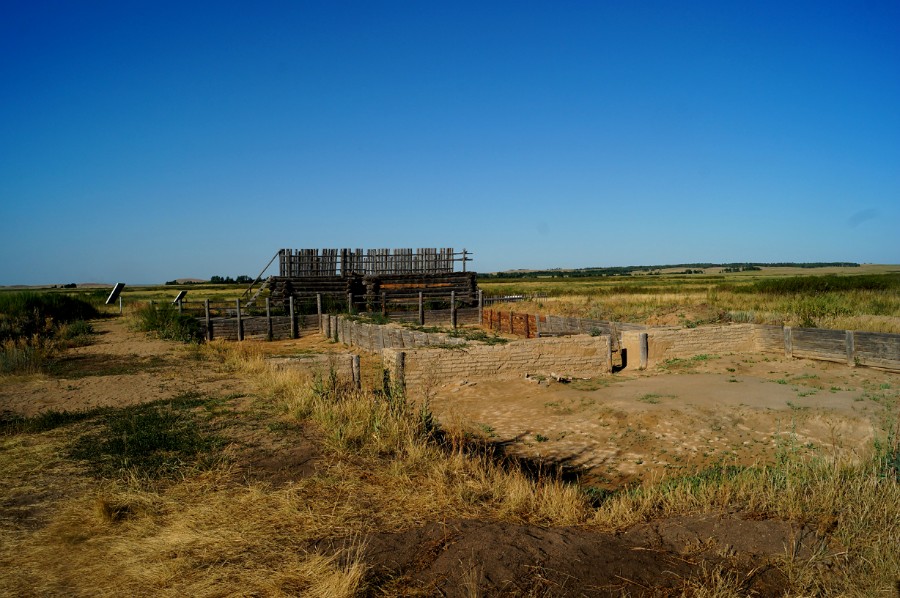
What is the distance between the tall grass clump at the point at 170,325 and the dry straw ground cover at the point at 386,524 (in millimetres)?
13962

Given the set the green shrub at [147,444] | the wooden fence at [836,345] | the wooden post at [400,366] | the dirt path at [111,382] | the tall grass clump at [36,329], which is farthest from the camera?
the tall grass clump at [36,329]

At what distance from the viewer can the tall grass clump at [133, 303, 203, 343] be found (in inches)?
789

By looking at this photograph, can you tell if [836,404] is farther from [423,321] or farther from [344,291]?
[344,291]

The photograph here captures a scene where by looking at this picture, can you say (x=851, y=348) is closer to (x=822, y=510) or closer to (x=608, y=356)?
(x=608, y=356)

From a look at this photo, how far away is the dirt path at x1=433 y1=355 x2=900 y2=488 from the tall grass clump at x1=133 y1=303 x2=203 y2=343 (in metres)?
12.2

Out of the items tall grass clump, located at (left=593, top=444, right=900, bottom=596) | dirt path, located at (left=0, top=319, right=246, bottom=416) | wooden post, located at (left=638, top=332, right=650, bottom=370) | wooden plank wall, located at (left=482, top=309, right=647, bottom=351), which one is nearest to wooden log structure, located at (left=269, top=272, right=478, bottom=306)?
wooden plank wall, located at (left=482, top=309, right=647, bottom=351)

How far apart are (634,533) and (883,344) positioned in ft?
38.1

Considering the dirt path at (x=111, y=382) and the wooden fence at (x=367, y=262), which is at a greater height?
the wooden fence at (x=367, y=262)

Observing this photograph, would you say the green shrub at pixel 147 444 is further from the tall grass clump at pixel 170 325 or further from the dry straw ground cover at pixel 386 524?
the tall grass clump at pixel 170 325

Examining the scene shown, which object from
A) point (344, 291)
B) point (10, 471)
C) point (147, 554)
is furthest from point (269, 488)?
point (344, 291)

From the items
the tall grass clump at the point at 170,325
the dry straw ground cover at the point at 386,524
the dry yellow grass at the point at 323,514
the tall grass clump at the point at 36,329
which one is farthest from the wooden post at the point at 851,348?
the tall grass clump at the point at 170,325

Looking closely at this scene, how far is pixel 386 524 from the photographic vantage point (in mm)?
4391

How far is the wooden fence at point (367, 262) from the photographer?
2820 cm

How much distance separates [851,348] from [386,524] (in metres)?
13.1
